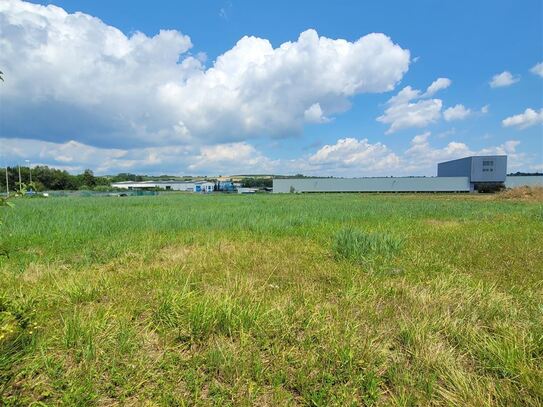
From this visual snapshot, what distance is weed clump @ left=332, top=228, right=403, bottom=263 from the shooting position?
601 cm

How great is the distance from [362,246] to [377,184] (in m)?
96.0

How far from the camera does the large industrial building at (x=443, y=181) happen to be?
268 feet

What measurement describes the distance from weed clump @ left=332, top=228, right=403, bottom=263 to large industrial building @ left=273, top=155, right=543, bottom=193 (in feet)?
302

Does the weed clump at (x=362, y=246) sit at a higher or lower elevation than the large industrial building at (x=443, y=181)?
lower

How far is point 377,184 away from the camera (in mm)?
95500

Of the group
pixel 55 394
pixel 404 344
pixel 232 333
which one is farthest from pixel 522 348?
pixel 55 394

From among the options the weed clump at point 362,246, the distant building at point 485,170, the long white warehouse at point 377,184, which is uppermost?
the distant building at point 485,170

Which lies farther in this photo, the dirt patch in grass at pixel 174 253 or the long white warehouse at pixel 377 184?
the long white warehouse at pixel 377 184

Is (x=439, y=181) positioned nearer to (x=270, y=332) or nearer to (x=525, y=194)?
(x=525, y=194)

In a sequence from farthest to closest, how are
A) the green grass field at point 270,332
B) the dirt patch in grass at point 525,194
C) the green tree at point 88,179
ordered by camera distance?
the green tree at point 88,179 → the dirt patch in grass at point 525,194 → the green grass field at point 270,332

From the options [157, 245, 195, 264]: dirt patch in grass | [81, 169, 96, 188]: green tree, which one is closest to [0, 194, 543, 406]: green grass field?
[157, 245, 195, 264]: dirt patch in grass

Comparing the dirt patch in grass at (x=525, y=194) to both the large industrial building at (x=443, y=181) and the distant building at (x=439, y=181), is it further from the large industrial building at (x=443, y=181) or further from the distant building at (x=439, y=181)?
the large industrial building at (x=443, y=181)

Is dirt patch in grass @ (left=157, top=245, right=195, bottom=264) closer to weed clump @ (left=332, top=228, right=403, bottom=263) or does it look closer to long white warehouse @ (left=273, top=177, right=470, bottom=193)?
weed clump @ (left=332, top=228, right=403, bottom=263)

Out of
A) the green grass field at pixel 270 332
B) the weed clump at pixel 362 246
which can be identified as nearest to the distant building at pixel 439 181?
the weed clump at pixel 362 246
